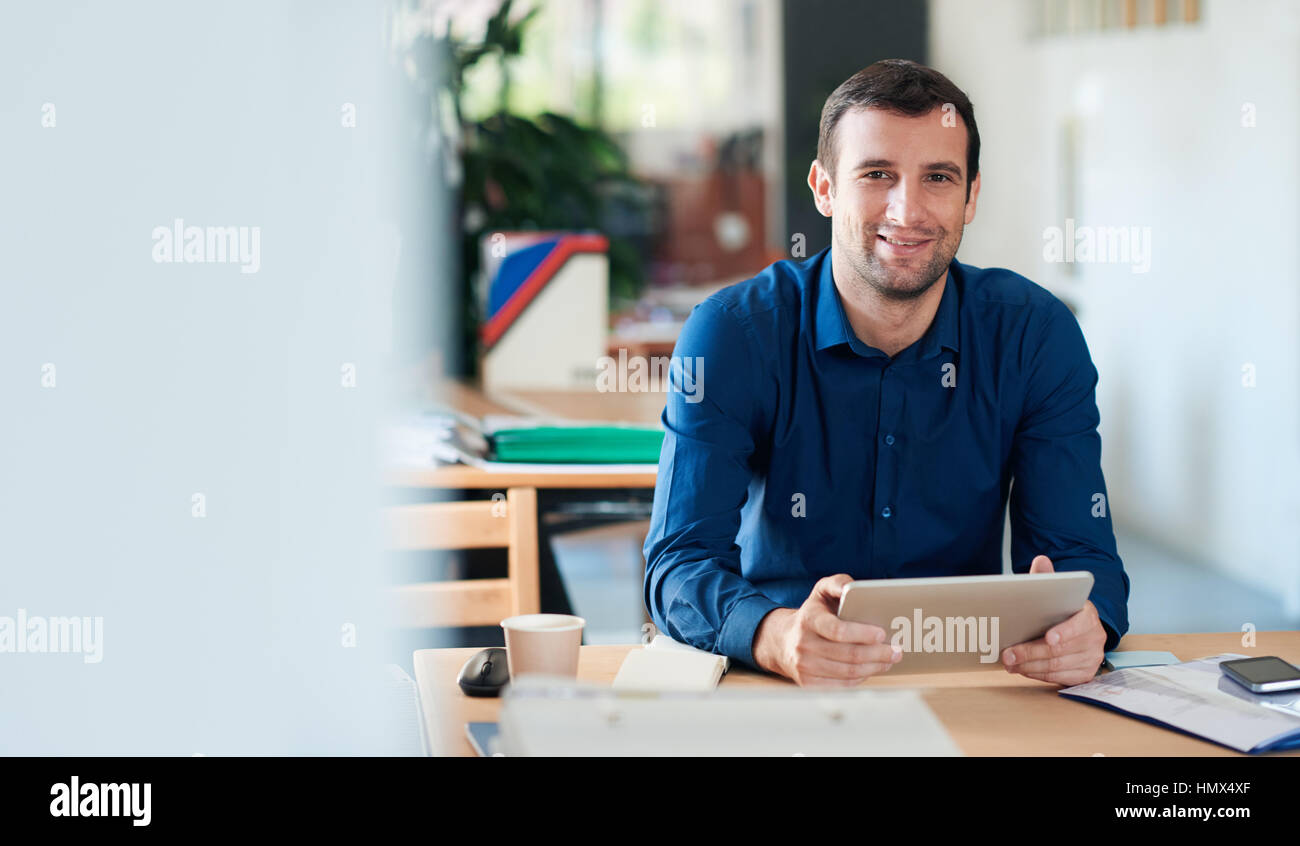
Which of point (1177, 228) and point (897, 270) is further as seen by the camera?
point (1177, 228)

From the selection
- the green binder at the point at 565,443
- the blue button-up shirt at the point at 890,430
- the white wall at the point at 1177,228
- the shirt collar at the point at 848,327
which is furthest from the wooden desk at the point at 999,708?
the white wall at the point at 1177,228

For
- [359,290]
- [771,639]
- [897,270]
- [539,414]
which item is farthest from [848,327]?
[539,414]

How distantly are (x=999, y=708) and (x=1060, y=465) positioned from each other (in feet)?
1.64

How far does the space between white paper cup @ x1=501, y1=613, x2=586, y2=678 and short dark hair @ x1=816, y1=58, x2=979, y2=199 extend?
30.7 inches

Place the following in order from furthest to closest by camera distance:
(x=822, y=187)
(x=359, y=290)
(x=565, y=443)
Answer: (x=565, y=443)
(x=359, y=290)
(x=822, y=187)

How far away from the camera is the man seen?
1.51m

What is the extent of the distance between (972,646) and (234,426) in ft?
4.07

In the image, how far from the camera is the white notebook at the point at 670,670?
117 centimetres

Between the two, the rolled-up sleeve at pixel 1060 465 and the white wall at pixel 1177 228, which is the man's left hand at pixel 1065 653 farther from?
the white wall at pixel 1177 228

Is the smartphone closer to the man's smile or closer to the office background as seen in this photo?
the man's smile

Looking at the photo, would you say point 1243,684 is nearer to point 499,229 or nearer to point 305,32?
point 305,32

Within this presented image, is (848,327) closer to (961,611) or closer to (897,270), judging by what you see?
(897,270)

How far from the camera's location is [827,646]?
113cm

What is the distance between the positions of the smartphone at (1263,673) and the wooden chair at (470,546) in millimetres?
1325
